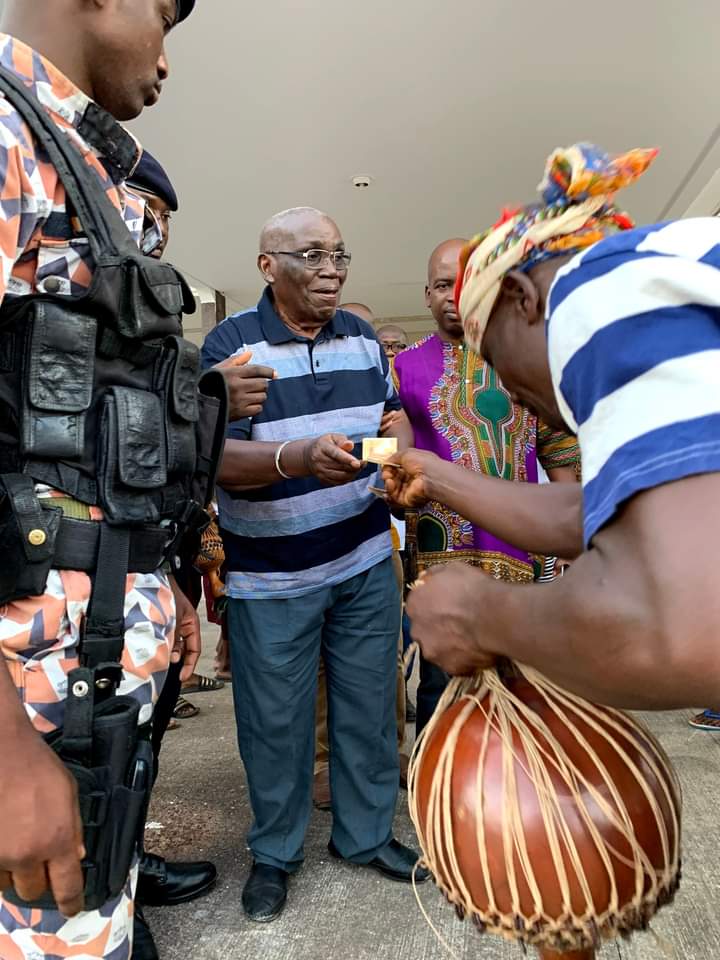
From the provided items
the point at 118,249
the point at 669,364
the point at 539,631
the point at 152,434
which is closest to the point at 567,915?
the point at 539,631

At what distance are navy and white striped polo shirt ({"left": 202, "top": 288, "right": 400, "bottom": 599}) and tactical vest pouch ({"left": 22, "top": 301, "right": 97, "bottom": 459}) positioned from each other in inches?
50.0

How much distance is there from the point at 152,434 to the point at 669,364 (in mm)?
843

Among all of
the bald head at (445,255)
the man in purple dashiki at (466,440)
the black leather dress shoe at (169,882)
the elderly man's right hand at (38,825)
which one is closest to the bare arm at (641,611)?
the elderly man's right hand at (38,825)

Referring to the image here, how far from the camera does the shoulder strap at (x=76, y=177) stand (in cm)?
116

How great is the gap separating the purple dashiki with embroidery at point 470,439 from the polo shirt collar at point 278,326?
29 cm

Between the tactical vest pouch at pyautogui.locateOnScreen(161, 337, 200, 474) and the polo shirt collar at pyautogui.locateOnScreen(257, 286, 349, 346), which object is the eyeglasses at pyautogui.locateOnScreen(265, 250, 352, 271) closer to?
A: the polo shirt collar at pyautogui.locateOnScreen(257, 286, 349, 346)

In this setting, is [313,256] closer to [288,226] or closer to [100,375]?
[288,226]

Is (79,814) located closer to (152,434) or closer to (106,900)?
(106,900)

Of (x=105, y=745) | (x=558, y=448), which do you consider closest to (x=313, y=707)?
(x=558, y=448)

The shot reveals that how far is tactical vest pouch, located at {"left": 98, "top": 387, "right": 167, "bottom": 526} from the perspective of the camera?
1.26 m

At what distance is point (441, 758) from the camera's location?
1185 mm

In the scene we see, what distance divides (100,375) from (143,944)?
5.28ft

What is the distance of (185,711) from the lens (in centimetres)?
429

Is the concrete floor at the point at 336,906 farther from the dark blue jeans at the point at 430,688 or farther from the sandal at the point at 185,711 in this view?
the sandal at the point at 185,711
